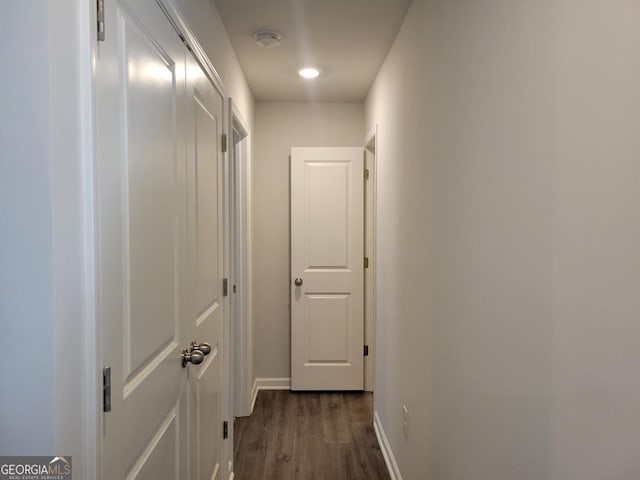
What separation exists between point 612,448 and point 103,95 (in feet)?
3.72

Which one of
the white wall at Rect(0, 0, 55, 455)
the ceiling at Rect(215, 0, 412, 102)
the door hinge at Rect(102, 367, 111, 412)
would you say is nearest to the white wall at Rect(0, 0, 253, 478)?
→ the white wall at Rect(0, 0, 55, 455)

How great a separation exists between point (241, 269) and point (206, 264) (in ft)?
4.10

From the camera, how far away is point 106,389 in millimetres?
893

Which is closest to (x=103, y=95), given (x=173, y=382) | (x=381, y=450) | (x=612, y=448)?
(x=173, y=382)

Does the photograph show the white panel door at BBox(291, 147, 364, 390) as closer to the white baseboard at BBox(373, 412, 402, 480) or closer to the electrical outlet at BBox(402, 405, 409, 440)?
the white baseboard at BBox(373, 412, 402, 480)

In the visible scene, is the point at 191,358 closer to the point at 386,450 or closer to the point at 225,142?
the point at 225,142

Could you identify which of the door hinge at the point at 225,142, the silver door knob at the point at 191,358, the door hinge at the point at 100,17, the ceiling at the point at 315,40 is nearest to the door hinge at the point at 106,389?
the silver door knob at the point at 191,358

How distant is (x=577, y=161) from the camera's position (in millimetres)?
771

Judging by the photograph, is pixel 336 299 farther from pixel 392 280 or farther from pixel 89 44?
pixel 89 44

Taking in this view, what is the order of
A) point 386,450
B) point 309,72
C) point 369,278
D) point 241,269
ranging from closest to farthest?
point 386,450 < point 309,72 < point 241,269 < point 369,278

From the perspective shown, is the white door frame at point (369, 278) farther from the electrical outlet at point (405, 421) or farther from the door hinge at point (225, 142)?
the door hinge at point (225, 142)

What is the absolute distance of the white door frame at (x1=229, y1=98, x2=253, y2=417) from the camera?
297 cm

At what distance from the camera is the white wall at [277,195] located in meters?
3.68
